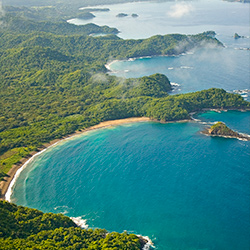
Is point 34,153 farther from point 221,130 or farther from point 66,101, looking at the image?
point 221,130

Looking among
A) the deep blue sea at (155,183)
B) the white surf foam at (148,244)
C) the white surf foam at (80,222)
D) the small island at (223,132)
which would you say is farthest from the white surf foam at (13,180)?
the small island at (223,132)

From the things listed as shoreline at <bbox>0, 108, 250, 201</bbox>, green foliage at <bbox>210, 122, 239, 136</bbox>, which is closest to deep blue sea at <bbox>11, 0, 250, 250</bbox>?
shoreline at <bbox>0, 108, 250, 201</bbox>

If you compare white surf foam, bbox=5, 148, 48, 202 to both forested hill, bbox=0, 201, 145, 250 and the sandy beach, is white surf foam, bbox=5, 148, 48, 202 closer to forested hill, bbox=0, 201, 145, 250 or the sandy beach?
the sandy beach

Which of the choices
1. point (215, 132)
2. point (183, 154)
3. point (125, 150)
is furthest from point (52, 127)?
point (215, 132)

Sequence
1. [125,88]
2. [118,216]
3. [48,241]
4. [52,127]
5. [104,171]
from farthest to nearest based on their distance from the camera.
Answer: [125,88] < [52,127] < [104,171] < [118,216] < [48,241]

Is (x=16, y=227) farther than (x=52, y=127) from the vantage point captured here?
No

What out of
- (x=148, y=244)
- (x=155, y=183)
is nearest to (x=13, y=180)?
(x=155, y=183)

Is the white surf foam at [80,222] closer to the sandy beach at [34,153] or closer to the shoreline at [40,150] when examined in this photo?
the shoreline at [40,150]

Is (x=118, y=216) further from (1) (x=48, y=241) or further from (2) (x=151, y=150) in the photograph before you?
(2) (x=151, y=150)

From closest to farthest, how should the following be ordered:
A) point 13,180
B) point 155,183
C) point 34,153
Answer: point 155,183 → point 13,180 → point 34,153
